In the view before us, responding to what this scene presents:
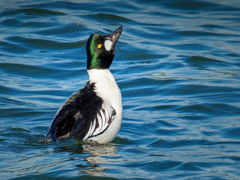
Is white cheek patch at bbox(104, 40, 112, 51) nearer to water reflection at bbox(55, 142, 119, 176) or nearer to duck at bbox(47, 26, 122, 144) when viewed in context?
duck at bbox(47, 26, 122, 144)

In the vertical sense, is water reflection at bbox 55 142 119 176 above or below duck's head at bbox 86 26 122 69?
below

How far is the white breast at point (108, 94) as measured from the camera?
5932 millimetres

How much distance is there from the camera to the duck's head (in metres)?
6.39

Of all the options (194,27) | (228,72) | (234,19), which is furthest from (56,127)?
(234,19)

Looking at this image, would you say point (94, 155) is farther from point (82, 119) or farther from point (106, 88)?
point (106, 88)

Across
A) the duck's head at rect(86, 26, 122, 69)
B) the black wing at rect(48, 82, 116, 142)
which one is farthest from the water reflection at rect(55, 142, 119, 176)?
the duck's head at rect(86, 26, 122, 69)

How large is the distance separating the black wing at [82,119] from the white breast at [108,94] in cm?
10

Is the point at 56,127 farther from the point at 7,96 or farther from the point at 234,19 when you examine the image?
the point at 234,19

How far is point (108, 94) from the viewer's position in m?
6.12

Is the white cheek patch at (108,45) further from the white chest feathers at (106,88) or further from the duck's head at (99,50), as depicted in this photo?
the white chest feathers at (106,88)

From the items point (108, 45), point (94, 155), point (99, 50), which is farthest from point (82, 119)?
point (108, 45)

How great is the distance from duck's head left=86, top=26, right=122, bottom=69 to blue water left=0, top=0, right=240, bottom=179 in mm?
1283

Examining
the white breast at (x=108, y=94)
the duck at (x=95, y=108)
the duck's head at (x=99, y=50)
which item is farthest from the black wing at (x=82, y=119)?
the duck's head at (x=99, y=50)

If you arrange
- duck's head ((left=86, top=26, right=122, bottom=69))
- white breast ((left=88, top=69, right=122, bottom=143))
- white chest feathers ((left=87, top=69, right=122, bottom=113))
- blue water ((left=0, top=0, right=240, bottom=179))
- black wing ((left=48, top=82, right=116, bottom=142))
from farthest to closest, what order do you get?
duck's head ((left=86, top=26, right=122, bottom=69))
white chest feathers ((left=87, top=69, right=122, bottom=113))
white breast ((left=88, top=69, right=122, bottom=143))
black wing ((left=48, top=82, right=116, bottom=142))
blue water ((left=0, top=0, right=240, bottom=179))
